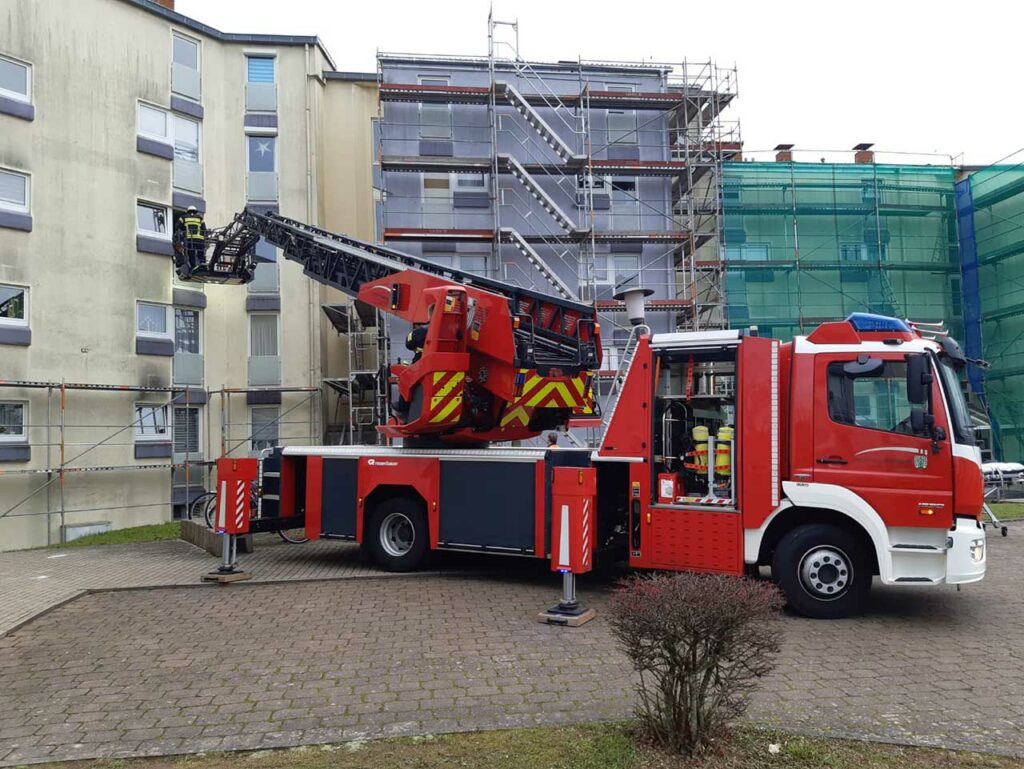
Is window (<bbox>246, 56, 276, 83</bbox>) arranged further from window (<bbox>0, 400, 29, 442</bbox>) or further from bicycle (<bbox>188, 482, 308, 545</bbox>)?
bicycle (<bbox>188, 482, 308, 545</bbox>)

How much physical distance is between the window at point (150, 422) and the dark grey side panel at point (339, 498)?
10665 millimetres

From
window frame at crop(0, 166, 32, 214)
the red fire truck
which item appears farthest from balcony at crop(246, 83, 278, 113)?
the red fire truck

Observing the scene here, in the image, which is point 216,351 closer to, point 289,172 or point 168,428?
point 168,428

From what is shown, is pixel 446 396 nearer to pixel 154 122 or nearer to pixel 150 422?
pixel 150 422

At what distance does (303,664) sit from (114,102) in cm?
1837

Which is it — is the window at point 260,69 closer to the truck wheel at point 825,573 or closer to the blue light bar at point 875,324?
the blue light bar at point 875,324

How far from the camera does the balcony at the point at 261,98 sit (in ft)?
74.6

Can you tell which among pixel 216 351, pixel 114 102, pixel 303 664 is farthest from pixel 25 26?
pixel 303 664

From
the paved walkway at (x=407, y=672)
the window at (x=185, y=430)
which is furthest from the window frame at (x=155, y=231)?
the paved walkway at (x=407, y=672)

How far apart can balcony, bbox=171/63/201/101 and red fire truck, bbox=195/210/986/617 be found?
49.6 feet

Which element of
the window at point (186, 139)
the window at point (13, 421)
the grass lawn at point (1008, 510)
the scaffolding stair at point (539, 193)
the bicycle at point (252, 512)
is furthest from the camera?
the scaffolding stair at point (539, 193)

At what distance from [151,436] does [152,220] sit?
223 inches

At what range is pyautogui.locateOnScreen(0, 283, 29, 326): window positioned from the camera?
17.8 m

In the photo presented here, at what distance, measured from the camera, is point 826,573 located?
8023 millimetres
